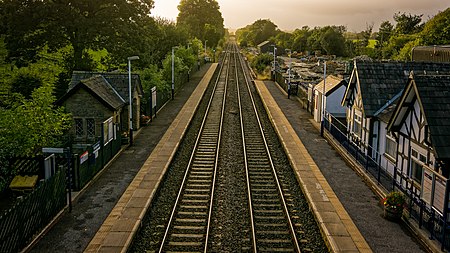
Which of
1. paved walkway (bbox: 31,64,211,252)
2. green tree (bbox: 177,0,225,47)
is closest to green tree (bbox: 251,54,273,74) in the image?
green tree (bbox: 177,0,225,47)

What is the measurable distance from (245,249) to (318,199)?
193 inches

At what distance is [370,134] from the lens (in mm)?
23234

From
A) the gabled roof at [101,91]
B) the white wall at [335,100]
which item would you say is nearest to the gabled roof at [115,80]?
the gabled roof at [101,91]

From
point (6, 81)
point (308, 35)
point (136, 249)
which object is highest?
point (308, 35)

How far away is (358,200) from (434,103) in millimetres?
4611

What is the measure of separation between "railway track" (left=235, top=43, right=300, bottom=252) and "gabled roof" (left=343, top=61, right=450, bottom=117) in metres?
5.83

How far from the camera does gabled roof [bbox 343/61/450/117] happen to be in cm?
2317

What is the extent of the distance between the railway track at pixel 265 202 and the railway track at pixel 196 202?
161 cm

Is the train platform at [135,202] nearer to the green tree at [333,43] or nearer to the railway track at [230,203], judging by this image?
the railway track at [230,203]

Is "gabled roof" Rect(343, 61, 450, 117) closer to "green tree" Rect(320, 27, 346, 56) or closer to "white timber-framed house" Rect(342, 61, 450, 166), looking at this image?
"white timber-framed house" Rect(342, 61, 450, 166)

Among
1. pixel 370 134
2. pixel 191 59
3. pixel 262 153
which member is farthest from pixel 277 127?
pixel 191 59

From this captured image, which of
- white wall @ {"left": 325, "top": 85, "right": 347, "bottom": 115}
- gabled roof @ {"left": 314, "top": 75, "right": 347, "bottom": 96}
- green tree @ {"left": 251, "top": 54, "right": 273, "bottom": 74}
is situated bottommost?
white wall @ {"left": 325, "top": 85, "right": 347, "bottom": 115}

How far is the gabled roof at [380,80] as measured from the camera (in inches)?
912

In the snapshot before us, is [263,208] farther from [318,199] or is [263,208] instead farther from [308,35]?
[308,35]
